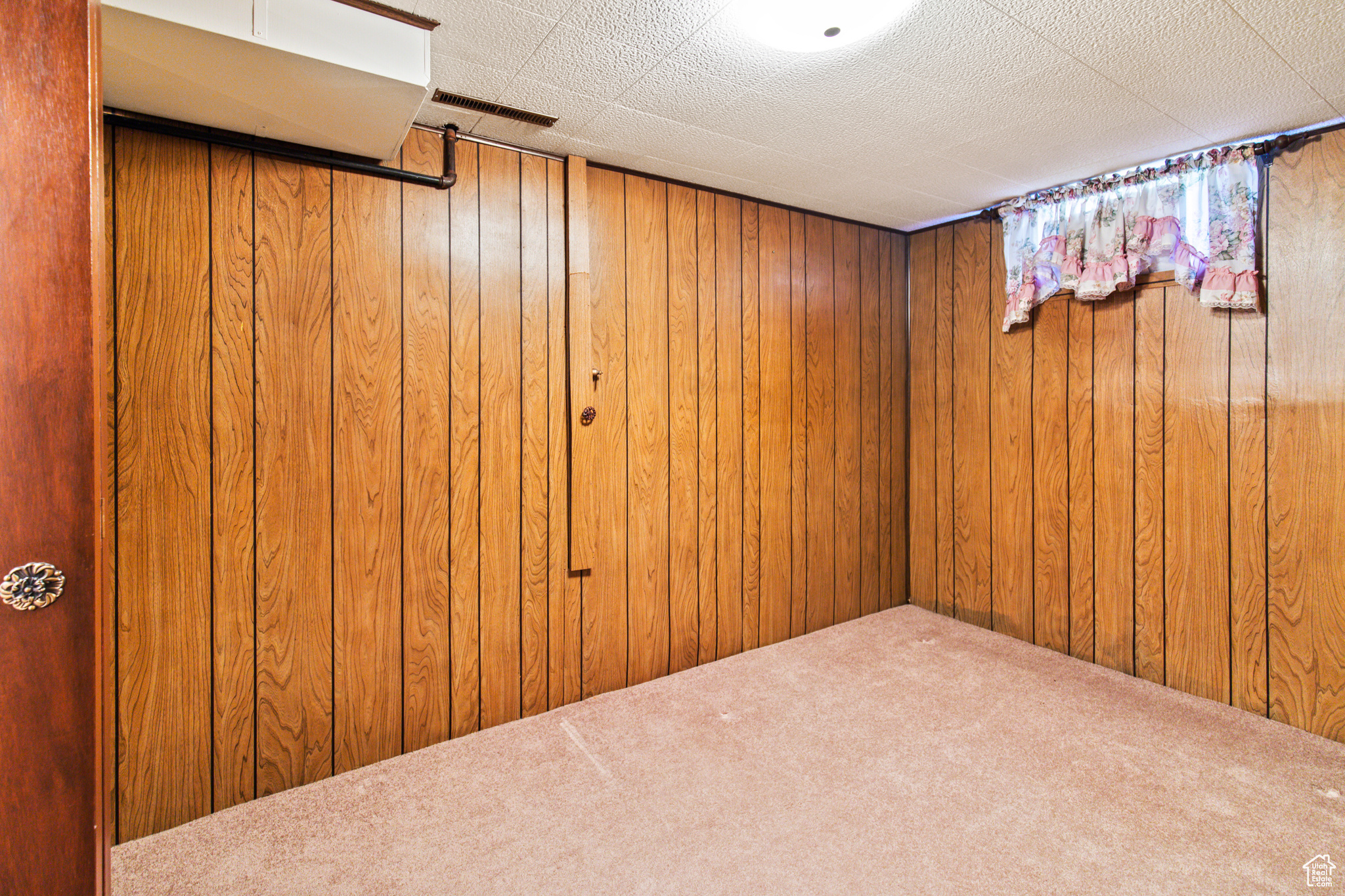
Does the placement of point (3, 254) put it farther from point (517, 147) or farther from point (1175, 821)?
point (1175, 821)

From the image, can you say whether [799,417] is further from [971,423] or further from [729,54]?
[729,54]

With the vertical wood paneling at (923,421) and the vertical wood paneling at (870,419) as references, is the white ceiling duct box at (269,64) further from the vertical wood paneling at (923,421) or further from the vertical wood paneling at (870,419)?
the vertical wood paneling at (923,421)

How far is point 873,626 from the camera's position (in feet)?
11.8

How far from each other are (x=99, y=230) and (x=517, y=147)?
5.95 ft

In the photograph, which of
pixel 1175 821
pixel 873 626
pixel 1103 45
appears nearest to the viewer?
pixel 1103 45

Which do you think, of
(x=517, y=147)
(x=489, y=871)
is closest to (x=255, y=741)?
(x=489, y=871)

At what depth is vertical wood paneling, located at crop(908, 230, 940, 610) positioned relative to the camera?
3.81 meters

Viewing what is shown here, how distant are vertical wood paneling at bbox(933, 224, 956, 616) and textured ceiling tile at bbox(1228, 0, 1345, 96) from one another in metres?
1.78

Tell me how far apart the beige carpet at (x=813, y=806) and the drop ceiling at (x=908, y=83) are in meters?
2.27

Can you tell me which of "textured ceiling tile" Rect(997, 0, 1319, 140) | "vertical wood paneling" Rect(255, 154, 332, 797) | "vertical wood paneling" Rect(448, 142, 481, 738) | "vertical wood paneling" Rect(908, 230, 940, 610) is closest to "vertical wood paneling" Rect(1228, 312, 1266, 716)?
"textured ceiling tile" Rect(997, 0, 1319, 140)

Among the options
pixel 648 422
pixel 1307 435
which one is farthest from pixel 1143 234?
pixel 648 422

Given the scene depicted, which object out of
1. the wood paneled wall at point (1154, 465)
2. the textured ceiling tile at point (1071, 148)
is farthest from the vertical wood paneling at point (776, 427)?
the wood paneled wall at point (1154, 465)

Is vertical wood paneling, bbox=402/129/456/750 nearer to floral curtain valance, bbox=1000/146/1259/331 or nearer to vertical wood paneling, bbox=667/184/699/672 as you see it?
vertical wood paneling, bbox=667/184/699/672

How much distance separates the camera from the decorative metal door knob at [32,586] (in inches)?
34.9
